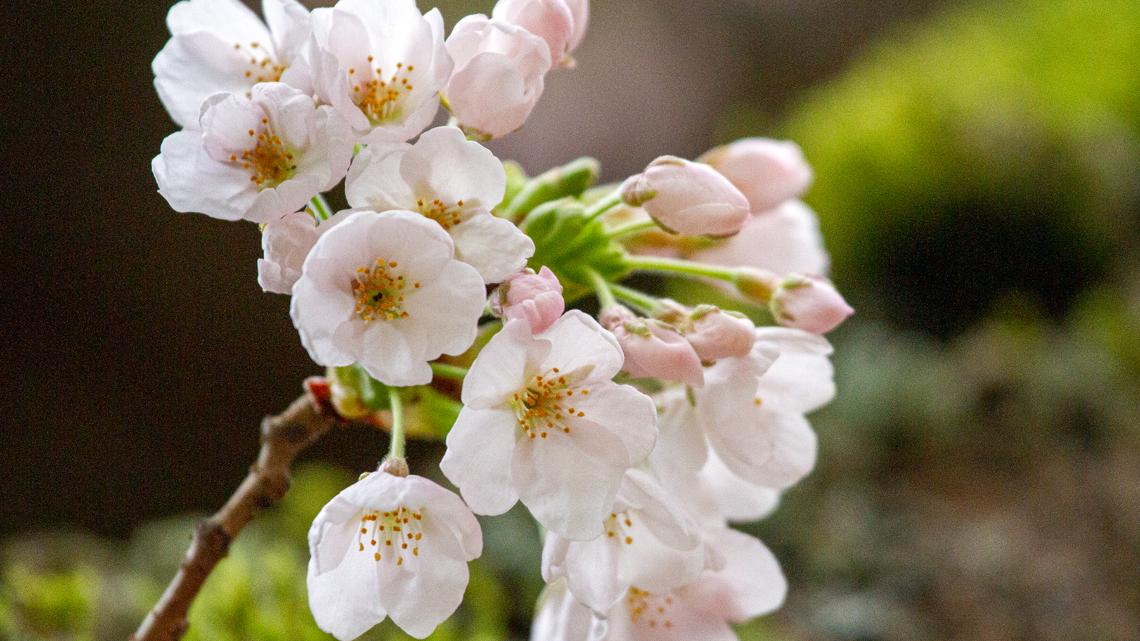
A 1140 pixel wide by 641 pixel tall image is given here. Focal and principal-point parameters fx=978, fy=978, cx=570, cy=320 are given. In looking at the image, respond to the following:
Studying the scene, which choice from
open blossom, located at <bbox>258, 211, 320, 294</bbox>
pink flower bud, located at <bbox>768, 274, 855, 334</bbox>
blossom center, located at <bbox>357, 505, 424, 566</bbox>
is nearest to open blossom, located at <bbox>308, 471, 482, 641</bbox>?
blossom center, located at <bbox>357, 505, 424, 566</bbox>

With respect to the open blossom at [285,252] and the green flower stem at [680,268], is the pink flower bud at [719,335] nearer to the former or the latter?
the green flower stem at [680,268]

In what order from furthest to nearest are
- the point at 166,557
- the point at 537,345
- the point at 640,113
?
the point at 640,113 < the point at 166,557 < the point at 537,345

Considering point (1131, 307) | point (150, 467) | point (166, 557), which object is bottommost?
point (150, 467)

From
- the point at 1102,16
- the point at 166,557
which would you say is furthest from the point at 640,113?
the point at 166,557

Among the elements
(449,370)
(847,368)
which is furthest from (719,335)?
(847,368)

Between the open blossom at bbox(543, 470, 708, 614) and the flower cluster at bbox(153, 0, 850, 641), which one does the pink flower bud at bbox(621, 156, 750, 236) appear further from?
the open blossom at bbox(543, 470, 708, 614)

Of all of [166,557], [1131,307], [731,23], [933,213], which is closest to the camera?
[166,557]

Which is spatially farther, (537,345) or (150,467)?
(150,467)

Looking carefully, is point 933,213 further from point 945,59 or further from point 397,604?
point 397,604
